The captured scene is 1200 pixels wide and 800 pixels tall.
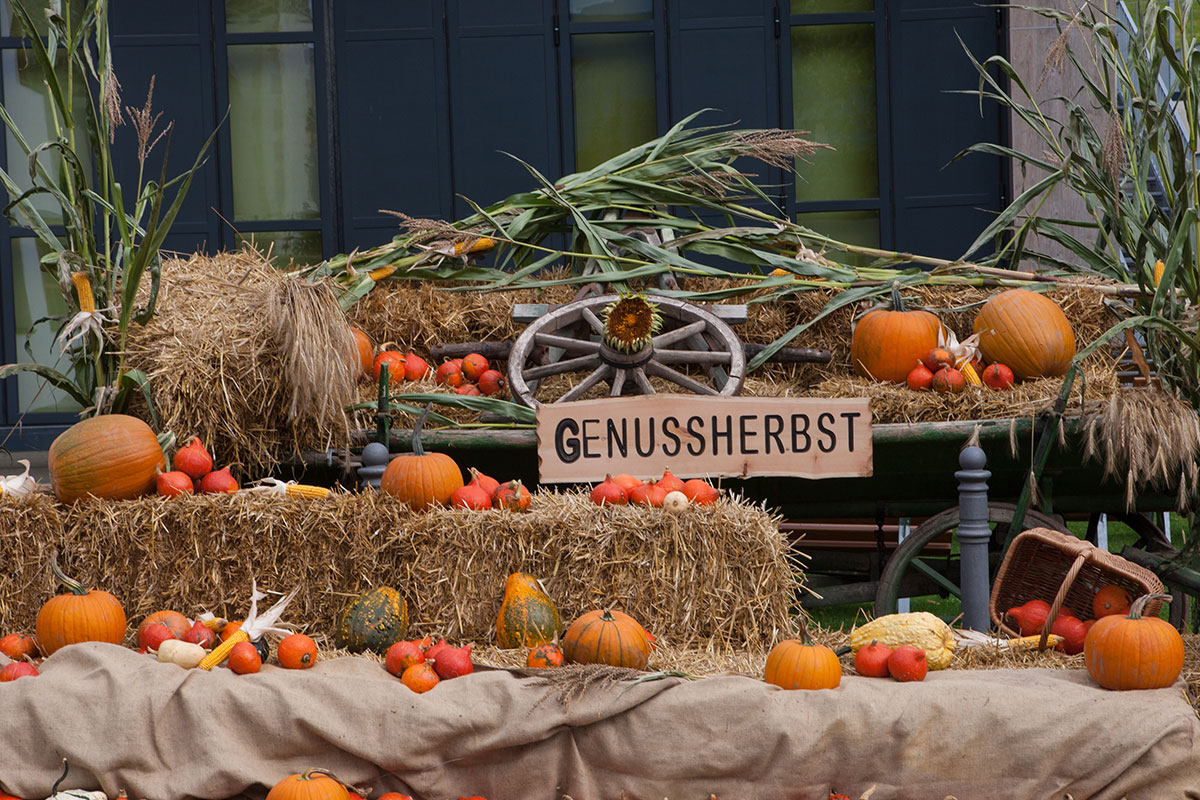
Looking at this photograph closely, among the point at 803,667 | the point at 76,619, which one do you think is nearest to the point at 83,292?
the point at 76,619

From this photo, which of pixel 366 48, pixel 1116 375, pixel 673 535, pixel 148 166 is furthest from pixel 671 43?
pixel 673 535

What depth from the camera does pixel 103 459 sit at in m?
3.70

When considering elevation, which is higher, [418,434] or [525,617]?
[418,434]

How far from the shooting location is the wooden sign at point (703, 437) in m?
3.81

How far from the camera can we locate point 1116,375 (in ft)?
14.6

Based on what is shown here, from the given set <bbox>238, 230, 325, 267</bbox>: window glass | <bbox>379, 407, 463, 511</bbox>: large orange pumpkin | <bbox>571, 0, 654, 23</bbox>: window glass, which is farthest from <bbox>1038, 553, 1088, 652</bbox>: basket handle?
<bbox>238, 230, 325, 267</bbox>: window glass

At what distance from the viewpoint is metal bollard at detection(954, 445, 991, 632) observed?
12.1 ft

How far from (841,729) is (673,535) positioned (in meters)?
0.80

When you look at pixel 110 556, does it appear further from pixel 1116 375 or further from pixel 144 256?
pixel 1116 375

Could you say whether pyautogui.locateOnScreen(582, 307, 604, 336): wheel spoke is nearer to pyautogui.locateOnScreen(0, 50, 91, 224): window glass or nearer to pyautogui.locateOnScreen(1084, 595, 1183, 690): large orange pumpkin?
pyautogui.locateOnScreen(1084, 595, 1183, 690): large orange pumpkin

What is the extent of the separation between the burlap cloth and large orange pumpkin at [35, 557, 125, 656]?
1.16ft

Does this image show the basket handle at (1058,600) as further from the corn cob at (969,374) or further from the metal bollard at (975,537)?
the corn cob at (969,374)

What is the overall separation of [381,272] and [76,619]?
2140 mm

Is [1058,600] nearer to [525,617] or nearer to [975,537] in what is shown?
[975,537]
